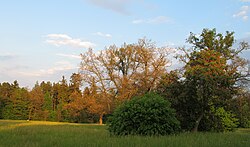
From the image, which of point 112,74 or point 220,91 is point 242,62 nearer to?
point 220,91

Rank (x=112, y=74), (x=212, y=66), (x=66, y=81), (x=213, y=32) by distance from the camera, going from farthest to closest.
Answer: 1. (x=66, y=81)
2. (x=112, y=74)
3. (x=213, y=32)
4. (x=212, y=66)

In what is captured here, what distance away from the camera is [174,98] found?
18688 mm

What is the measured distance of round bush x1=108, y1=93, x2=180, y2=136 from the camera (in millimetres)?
14977

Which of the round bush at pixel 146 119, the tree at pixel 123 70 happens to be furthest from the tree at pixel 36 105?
the round bush at pixel 146 119

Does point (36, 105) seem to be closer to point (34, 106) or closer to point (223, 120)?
point (34, 106)

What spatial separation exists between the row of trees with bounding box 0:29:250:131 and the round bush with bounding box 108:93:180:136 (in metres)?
2.94

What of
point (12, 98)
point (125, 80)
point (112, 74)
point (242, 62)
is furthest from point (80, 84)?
point (12, 98)

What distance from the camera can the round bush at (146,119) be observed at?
590 inches

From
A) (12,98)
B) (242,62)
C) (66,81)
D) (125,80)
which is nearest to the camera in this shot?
(242,62)

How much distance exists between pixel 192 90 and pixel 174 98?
1.28 metres

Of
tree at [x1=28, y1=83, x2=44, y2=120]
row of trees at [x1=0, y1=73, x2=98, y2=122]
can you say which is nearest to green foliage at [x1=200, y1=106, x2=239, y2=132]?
row of trees at [x1=0, y1=73, x2=98, y2=122]

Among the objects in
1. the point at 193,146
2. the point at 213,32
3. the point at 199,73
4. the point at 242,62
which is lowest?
the point at 193,146

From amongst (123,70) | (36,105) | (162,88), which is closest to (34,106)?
(36,105)

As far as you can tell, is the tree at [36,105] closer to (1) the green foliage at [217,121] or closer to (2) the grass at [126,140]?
(1) the green foliage at [217,121]
